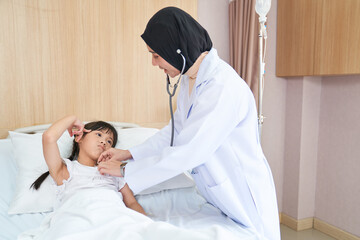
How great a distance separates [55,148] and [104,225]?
569mm

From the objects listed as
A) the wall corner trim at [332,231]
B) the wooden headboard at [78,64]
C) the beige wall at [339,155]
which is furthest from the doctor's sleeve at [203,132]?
the wall corner trim at [332,231]

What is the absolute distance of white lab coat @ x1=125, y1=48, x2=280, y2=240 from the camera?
112 centimetres

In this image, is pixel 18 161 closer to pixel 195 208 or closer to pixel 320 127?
pixel 195 208

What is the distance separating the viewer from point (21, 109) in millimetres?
1911

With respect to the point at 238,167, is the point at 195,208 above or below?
below

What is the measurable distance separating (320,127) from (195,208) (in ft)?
5.43

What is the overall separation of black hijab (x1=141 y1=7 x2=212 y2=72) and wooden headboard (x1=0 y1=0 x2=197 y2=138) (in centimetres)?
90

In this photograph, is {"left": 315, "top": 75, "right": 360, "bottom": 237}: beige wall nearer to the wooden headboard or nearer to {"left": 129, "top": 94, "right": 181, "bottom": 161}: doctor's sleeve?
the wooden headboard

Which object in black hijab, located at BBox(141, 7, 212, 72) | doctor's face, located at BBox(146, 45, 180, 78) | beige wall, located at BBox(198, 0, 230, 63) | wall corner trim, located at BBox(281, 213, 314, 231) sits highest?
beige wall, located at BBox(198, 0, 230, 63)

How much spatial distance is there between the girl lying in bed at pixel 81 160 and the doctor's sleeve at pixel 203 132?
12.5 inches

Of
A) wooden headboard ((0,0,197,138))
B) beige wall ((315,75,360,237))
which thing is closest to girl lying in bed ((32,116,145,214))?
wooden headboard ((0,0,197,138))

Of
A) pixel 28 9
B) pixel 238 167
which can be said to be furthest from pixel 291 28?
pixel 28 9

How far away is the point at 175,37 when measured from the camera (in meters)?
1.22

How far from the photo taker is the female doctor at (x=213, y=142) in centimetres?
112
